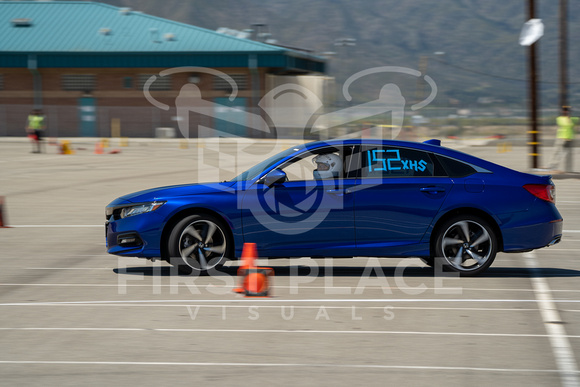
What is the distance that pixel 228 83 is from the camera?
53219mm

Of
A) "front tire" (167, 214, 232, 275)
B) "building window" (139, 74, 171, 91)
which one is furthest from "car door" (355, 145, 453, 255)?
"building window" (139, 74, 171, 91)

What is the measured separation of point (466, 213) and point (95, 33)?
1936 inches

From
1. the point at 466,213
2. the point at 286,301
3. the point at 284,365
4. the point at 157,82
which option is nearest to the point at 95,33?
the point at 157,82

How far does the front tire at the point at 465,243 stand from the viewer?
9109mm

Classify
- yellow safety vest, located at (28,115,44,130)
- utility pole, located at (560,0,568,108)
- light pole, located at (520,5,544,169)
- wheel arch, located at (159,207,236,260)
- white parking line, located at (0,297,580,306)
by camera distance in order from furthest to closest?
yellow safety vest, located at (28,115,44,130)
utility pole, located at (560,0,568,108)
light pole, located at (520,5,544,169)
wheel arch, located at (159,207,236,260)
white parking line, located at (0,297,580,306)

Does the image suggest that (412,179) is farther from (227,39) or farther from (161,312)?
(227,39)

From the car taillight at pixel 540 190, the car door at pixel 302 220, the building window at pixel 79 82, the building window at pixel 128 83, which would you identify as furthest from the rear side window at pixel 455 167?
the building window at pixel 79 82

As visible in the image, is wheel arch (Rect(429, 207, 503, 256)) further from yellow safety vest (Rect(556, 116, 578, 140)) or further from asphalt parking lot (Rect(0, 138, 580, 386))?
yellow safety vest (Rect(556, 116, 578, 140))

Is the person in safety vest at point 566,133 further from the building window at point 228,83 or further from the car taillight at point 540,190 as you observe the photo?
the building window at point 228,83

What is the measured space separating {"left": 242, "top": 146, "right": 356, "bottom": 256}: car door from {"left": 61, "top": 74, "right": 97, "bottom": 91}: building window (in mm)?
47526

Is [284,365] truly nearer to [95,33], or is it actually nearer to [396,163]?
[396,163]

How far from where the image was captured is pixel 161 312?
24.5ft

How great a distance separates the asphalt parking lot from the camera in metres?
5.64

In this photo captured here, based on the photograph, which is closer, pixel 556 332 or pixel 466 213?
pixel 556 332
